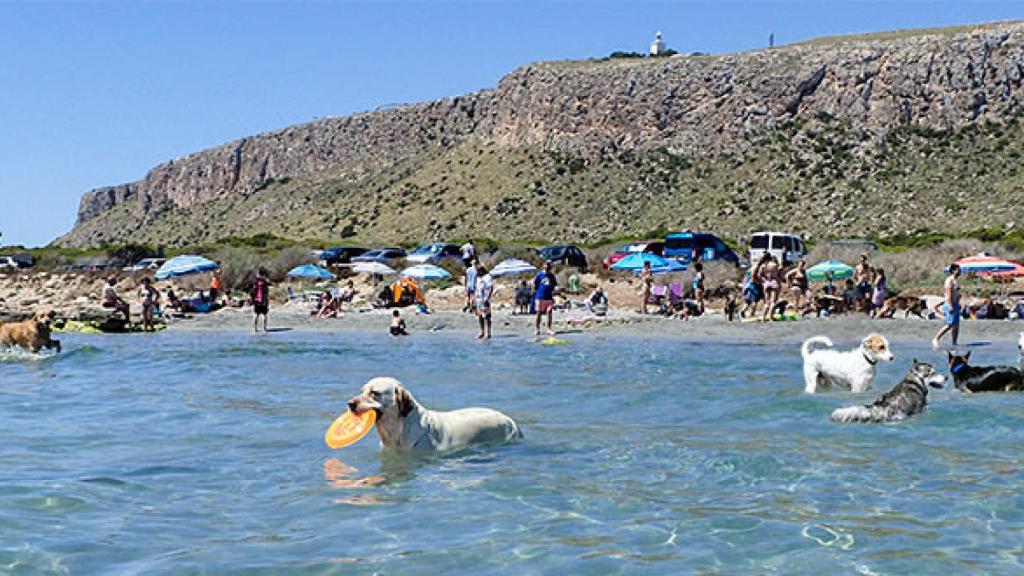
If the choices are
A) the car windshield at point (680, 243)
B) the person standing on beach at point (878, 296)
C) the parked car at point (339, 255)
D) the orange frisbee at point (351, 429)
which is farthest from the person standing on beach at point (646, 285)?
the orange frisbee at point (351, 429)

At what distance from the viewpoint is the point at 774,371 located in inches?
647

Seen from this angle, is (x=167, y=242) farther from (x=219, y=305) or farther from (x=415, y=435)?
(x=415, y=435)

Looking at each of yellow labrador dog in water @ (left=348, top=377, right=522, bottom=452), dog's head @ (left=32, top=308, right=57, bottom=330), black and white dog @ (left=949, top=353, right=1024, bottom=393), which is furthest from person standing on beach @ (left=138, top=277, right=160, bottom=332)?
black and white dog @ (left=949, top=353, right=1024, bottom=393)

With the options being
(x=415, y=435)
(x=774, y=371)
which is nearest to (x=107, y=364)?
(x=774, y=371)

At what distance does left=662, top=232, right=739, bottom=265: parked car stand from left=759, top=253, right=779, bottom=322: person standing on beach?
1160 centimetres

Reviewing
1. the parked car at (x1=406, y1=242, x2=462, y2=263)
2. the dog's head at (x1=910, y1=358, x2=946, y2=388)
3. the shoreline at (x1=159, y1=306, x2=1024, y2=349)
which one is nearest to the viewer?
the dog's head at (x1=910, y1=358, x2=946, y2=388)

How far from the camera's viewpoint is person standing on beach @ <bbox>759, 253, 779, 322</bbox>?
2561 centimetres

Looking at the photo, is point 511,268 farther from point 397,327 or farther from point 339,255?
point 339,255

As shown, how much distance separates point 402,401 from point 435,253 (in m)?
38.7

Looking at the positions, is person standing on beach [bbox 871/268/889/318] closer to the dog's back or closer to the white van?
the white van

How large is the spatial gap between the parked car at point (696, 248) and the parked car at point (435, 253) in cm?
1041

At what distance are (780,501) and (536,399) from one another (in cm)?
645

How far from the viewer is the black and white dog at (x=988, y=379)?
12281 millimetres

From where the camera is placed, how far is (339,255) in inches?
1977
